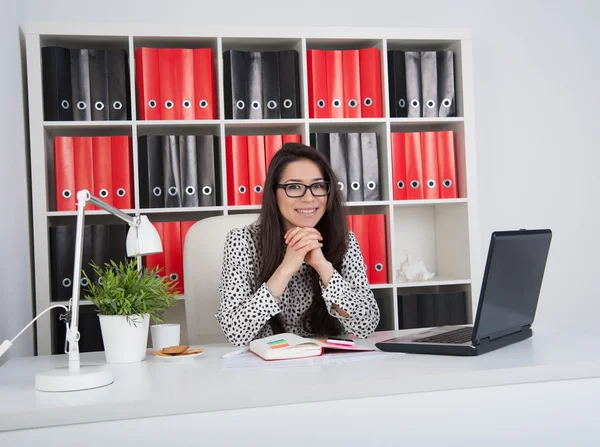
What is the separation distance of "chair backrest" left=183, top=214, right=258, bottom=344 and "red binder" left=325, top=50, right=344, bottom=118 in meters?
0.89

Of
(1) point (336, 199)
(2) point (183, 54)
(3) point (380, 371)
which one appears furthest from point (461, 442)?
(2) point (183, 54)

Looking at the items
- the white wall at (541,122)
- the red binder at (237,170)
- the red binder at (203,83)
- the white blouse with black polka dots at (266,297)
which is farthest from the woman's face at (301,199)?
the white wall at (541,122)

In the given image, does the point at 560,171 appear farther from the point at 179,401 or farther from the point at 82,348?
the point at 179,401

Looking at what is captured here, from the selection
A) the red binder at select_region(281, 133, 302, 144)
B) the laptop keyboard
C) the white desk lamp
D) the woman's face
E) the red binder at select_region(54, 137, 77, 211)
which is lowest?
the laptop keyboard

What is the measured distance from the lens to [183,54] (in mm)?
2799

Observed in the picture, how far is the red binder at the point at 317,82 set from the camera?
9.47ft

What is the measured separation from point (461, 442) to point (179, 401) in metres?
0.54

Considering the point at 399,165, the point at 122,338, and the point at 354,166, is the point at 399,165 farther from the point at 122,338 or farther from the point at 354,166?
the point at 122,338

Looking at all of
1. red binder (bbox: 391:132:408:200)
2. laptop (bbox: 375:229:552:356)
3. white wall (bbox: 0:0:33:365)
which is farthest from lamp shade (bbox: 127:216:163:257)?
red binder (bbox: 391:132:408:200)

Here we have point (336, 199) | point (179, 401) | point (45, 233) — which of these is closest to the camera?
point (179, 401)

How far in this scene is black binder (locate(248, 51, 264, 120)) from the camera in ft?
9.34

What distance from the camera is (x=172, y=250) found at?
2.80 m

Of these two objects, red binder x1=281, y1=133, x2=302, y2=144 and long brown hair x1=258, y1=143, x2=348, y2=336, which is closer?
long brown hair x1=258, y1=143, x2=348, y2=336

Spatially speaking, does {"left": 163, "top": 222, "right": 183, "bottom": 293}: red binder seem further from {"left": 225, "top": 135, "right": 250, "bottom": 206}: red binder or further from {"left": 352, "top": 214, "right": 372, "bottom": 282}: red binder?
{"left": 352, "top": 214, "right": 372, "bottom": 282}: red binder
